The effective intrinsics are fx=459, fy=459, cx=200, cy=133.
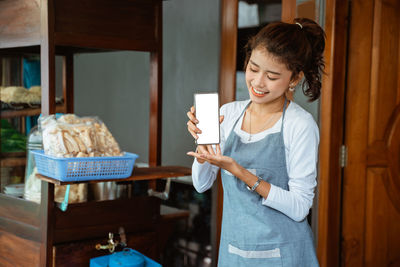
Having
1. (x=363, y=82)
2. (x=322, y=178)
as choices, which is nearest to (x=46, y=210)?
(x=322, y=178)

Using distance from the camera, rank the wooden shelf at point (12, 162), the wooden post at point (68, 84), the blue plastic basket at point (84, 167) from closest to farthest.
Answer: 1. the blue plastic basket at point (84, 167)
2. the wooden shelf at point (12, 162)
3. the wooden post at point (68, 84)

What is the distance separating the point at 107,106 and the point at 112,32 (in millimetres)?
3505

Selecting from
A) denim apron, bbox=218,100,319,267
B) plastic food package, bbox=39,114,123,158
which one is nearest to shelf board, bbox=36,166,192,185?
plastic food package, bbox=39,114,123,158

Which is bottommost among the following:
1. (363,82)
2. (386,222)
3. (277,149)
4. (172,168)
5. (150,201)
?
(386,222)

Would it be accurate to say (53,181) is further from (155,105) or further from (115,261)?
(155,105)

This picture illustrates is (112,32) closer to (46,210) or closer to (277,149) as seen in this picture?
(46,210)

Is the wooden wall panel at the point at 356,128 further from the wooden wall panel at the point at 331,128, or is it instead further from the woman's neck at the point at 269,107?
the woman's neck at the point at 269,107

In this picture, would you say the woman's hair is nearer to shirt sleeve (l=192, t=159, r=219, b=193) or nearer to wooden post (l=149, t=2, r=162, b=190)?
shirt sleeve (l=192, t=159, r=219, b=193)

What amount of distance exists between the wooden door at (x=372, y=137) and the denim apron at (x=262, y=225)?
1.27m

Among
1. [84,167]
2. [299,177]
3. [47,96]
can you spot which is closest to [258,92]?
[299,177]

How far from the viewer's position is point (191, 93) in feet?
16.3

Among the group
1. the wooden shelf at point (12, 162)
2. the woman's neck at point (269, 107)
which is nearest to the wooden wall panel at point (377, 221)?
the woman's neck at point (269, 107)

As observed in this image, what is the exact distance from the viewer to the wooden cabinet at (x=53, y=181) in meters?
2.15

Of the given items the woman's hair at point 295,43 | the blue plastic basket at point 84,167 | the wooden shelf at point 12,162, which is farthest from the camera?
the wooden shelf at point 12,162
